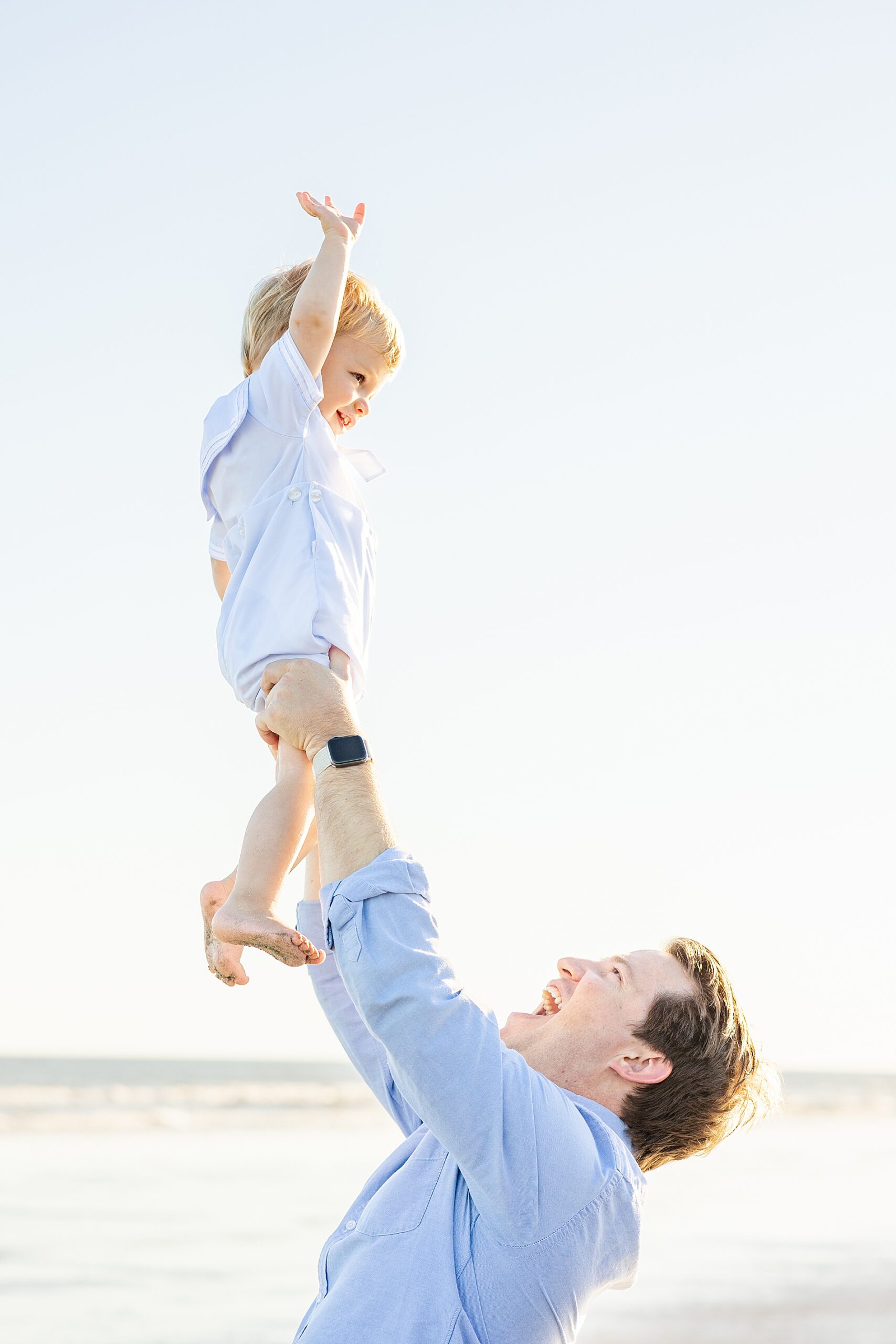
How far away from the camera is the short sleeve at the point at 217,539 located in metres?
2.80

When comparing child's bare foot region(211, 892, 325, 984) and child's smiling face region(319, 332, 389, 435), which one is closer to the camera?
child's bare foot region(211, 892, 325, 984)

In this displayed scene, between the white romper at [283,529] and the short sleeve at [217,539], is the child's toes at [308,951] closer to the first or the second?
the white romper at [283,529]

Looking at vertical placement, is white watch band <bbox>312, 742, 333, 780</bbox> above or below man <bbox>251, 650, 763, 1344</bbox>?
above

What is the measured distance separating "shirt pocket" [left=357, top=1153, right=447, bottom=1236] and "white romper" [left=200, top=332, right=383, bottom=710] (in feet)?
2.97

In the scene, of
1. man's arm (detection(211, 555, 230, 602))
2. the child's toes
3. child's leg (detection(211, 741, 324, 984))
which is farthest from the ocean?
man's arm (detection(211, 555, 230, 602))

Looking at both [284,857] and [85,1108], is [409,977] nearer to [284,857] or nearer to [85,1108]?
[284,857]

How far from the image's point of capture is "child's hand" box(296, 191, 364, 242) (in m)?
2.60

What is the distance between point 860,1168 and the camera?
10922 mm

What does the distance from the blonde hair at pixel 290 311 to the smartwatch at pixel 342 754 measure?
3.43 feet

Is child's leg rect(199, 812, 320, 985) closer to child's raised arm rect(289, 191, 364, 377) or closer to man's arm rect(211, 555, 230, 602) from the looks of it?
man's arm rect(211, 555, 230, 602)

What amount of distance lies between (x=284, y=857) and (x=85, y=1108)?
47.2ft

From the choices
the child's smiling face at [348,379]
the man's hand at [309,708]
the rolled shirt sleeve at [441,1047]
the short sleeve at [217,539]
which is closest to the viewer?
the rolled shirt sleeve at [441,1047]

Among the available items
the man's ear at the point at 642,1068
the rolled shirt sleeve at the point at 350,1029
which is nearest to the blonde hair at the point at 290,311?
the rolled shirt sleeve at the point at 350,1029

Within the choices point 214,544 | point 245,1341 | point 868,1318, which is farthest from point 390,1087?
point 868,1318
